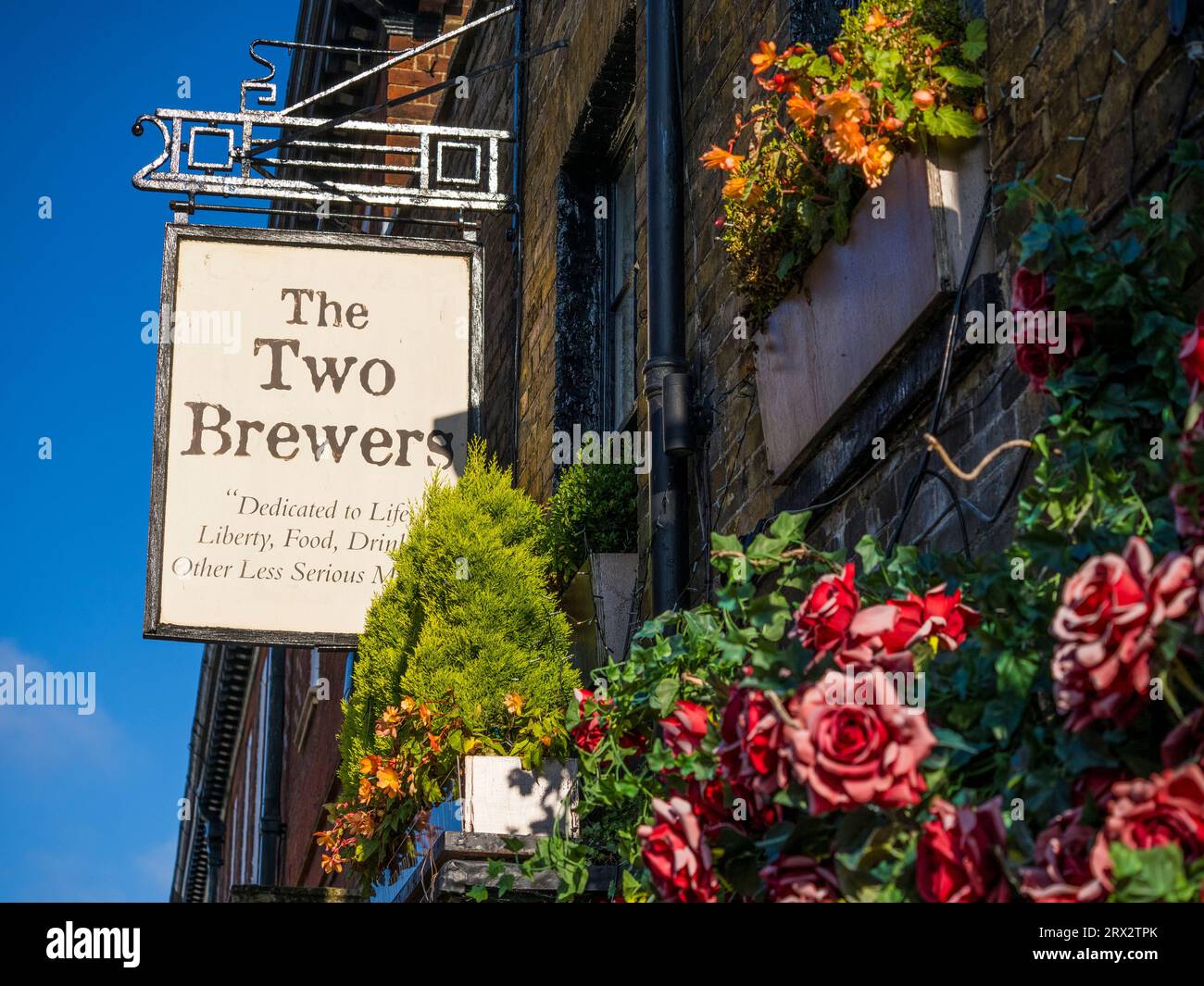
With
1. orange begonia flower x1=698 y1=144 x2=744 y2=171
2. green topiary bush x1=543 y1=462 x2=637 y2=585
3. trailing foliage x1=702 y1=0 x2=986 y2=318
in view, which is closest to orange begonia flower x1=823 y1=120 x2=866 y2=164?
trailing foliage x1=702 y1=0 x2=986 y2=318

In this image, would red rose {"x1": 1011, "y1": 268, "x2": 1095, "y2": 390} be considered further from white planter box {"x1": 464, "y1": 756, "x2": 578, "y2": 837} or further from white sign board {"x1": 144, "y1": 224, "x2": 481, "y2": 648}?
white sign board {"x1": 144, "y1": 224, "x2": 481, "y2": 648}

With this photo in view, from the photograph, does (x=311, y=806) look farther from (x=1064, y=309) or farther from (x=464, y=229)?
(x=1064, y=309)

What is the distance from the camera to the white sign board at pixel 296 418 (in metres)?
6.55

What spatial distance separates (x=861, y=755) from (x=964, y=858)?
0.19m

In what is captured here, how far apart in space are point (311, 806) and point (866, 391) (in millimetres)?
10748

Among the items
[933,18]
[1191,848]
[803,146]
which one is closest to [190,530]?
[803,146]

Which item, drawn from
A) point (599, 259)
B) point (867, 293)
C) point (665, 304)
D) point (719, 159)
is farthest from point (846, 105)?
point (599, 259)

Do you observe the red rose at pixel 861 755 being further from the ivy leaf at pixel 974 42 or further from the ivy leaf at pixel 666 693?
the ivy leaf at pixel 974 42

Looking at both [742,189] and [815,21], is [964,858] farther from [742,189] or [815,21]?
[815,21]

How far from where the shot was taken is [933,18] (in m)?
3.98

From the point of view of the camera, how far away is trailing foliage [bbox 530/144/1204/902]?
2.15 meters

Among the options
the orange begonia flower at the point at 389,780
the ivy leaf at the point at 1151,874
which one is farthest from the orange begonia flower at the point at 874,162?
the orange begonia flower at the point at 389,780

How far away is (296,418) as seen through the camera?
6.84m

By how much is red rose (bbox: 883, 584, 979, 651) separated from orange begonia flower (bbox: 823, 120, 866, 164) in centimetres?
137
